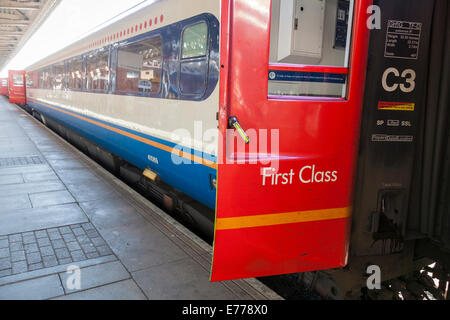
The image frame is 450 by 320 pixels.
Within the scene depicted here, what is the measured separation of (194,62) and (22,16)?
94.7 ft

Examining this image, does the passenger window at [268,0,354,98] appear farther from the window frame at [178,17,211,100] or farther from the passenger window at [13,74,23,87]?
the passenger window at [13,74,23,87]

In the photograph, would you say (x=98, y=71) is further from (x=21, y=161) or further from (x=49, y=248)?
(x=49, y=248)

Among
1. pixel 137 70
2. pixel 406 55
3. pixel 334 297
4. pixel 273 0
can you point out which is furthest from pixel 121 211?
pixel 406 55

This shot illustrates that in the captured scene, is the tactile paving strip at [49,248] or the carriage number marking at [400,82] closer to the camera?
the carriage number marking at [400,82]

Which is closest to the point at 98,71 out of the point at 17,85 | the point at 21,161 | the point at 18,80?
the point at 21,161

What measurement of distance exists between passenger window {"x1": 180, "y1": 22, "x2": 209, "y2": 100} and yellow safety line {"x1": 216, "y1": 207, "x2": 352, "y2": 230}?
1.70 m

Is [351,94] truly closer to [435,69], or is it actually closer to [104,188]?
[435,69]

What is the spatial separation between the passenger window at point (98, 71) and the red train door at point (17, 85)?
1821 cm

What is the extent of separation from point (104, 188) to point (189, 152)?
2.43 metres

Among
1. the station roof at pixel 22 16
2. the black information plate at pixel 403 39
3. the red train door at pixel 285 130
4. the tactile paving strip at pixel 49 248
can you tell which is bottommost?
the tactile paving strip at pixel 49 248

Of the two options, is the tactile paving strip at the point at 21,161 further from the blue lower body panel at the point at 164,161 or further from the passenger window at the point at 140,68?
the passenger window at the point at 140,68

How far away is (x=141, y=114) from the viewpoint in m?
4.91

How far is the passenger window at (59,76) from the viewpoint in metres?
10.4

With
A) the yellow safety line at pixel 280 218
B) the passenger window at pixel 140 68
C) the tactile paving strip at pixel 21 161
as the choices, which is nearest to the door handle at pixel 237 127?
the yellow safety line at pixel 280 218
